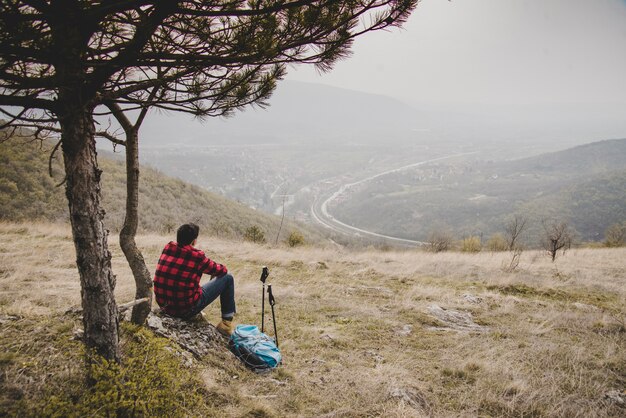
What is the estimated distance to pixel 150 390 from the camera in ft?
8.85

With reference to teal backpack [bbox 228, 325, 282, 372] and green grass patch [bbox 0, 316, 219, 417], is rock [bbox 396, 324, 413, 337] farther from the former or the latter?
green grass patch [bbox 0, 316, 219, 417]

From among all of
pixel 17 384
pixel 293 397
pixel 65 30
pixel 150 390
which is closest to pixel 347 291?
pixel 293 397

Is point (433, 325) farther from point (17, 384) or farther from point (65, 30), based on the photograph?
point (65, 30)

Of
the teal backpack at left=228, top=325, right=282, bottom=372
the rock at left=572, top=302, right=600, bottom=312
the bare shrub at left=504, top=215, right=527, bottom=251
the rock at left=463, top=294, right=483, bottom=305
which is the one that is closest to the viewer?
the teal backpack at left=228, top=325, right=282, bottom=372

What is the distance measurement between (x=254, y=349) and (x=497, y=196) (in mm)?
123711

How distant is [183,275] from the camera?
159 inches

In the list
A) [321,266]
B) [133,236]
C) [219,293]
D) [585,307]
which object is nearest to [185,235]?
[133,236]

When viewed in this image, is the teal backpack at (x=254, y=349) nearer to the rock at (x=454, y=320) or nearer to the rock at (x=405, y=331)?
the rock at (x=405, y=331)

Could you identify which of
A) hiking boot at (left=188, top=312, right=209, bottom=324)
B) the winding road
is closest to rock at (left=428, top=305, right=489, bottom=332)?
hiking boot at (left=188, top=312, right=209, bottom=324)

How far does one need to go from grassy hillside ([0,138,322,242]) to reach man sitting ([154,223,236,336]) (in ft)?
45.4

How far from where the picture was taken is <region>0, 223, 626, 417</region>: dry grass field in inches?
137

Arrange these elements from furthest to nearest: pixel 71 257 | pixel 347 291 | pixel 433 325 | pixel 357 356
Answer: pixel 71 257
pixel 347 291
pixel 433 325
pixel 357 356

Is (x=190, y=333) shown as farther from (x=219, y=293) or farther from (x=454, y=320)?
(x=454, y=320)

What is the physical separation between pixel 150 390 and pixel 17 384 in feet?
3.32
